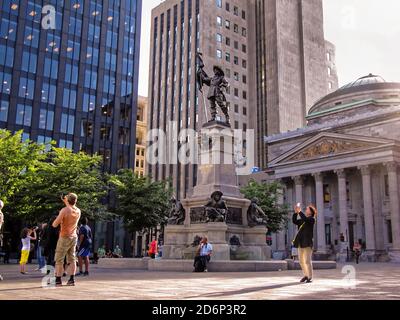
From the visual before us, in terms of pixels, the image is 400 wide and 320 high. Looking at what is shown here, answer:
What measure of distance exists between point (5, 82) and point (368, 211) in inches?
1992

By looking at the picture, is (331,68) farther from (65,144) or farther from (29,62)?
(29,62)

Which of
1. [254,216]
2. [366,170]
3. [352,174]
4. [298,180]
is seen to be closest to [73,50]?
[298,180]

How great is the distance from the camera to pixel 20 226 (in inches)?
2202

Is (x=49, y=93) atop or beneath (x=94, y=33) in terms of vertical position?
beneath

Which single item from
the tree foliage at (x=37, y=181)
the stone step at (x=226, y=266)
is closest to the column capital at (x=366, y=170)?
the tree foliage at (x=37, y=181)

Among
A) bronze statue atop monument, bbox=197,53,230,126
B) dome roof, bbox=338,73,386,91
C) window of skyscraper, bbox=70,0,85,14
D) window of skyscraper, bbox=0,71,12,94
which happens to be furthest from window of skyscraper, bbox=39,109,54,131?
dome roof, bbox=338,73,386,91

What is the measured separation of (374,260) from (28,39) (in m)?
54.8

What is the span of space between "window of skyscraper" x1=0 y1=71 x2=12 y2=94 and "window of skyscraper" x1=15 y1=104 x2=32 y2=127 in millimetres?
2559

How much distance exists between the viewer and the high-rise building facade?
2438 inches

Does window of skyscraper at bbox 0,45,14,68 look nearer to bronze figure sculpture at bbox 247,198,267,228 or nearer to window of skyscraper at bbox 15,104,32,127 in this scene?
window of skyscraper at bbox 15,104,32,127

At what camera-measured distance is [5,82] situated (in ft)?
199

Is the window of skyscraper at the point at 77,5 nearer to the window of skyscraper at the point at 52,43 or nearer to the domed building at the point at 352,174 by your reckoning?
the window of skyscraper at the point at 52,43

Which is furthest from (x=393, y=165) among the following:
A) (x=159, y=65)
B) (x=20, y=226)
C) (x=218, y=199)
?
(x=159, y=65)

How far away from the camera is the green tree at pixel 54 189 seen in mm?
36500
